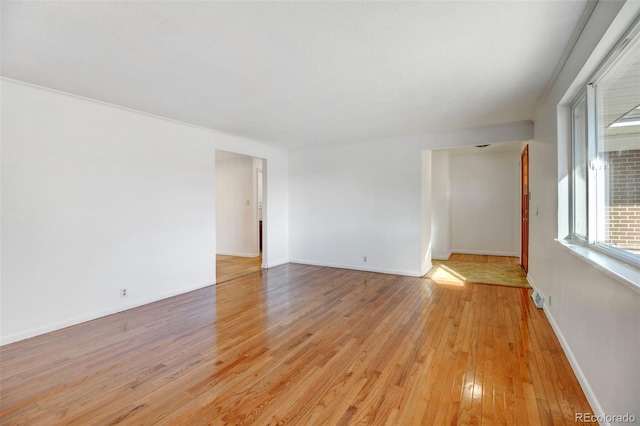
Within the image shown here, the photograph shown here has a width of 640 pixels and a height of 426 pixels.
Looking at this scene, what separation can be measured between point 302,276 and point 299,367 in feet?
9.77

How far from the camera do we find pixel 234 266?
6.15 meters

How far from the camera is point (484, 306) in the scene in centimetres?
362

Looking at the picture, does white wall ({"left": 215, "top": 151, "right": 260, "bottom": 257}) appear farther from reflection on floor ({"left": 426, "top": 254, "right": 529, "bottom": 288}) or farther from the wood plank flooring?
reflection on floor ({"left": 426, "top": 254, "right": 529, "bottom": 288})

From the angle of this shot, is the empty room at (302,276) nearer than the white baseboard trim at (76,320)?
Yes

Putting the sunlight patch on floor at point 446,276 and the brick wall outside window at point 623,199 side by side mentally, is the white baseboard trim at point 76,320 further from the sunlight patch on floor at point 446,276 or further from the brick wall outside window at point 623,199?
the brick wall outside window at point 623,199

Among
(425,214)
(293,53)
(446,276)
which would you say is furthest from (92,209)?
(446,276)

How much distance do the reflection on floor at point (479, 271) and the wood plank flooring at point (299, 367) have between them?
1088 mm

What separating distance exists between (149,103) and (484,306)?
4728 millimetres

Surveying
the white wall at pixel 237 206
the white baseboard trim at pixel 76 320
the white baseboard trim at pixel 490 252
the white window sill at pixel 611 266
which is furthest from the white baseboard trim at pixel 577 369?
the white wall at pixel 237 206

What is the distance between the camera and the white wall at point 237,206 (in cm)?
709

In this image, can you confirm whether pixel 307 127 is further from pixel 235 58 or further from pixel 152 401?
pixel 152 401

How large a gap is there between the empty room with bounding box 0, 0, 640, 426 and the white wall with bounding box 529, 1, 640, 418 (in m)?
0.02

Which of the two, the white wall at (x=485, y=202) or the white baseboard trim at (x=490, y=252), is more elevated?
the white wall at (x=485, y=202)

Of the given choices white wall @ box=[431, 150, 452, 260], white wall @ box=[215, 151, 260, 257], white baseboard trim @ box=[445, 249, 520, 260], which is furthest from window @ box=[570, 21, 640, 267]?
white wall @ box=[215, 151, 260, 257]
